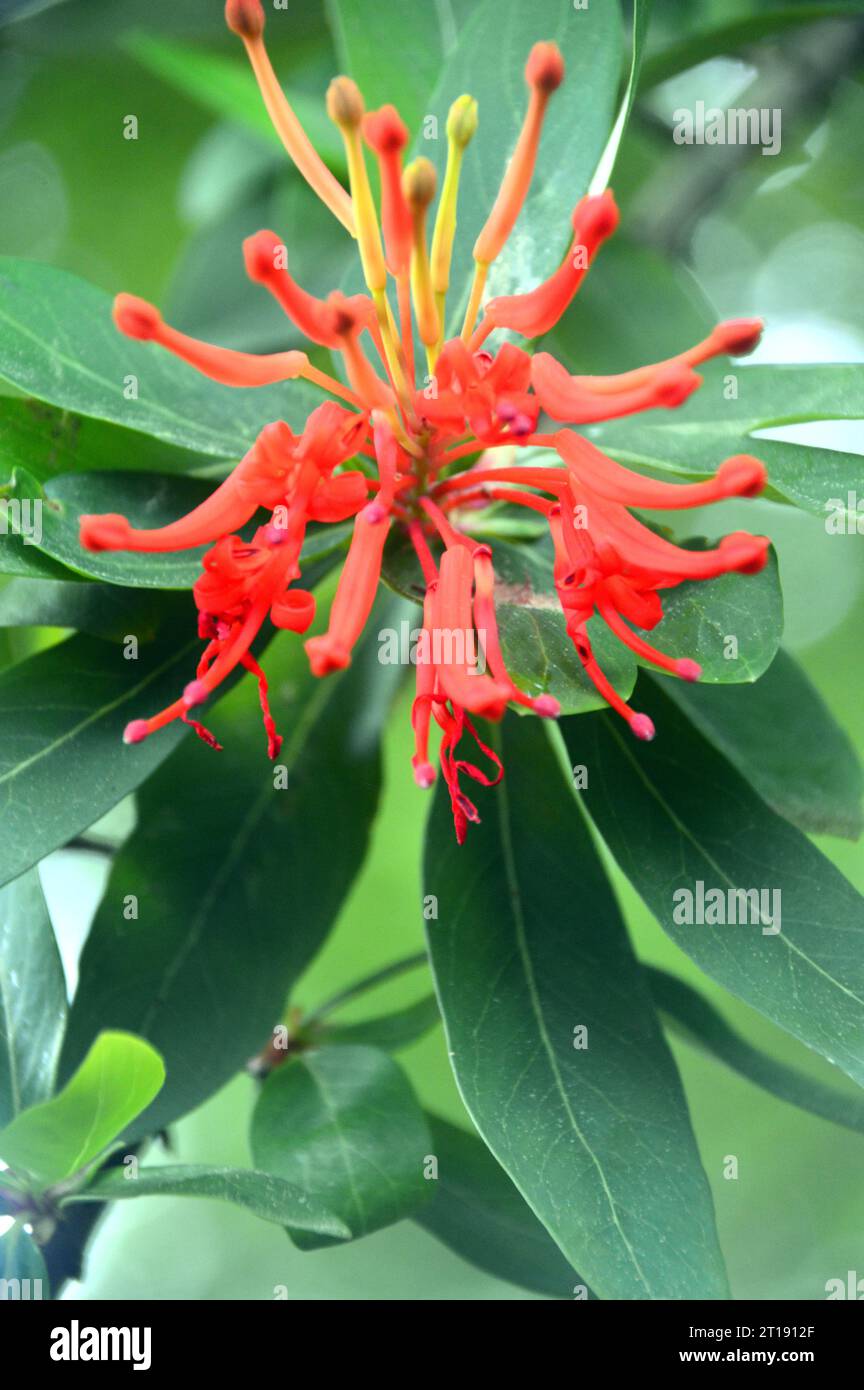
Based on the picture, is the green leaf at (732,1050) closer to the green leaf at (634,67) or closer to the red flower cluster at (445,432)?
the red flower cluster at (445,432)

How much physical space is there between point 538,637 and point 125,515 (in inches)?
18.1

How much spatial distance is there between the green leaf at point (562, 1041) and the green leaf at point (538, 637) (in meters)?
0.18

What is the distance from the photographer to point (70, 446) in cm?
135

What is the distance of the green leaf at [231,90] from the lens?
2143 millimetres

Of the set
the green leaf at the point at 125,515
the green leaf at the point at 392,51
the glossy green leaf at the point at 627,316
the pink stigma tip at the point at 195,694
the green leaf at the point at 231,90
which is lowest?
the pink stigma tip at the point at 195,694

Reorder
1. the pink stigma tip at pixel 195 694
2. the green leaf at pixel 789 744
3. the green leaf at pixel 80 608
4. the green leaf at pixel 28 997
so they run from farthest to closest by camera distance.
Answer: the green leaf at pixel 789 744
the green leaf at pixel 28 997
the green leaf at pixel 80 608
the pink stigma tip at pixel 195 694

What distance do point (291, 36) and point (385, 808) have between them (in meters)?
1.58

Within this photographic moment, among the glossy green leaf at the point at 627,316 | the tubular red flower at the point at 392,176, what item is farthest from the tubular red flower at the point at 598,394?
the glossy green leaf at the point at 627,316

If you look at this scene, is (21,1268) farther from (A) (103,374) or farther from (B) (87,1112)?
(A) (103,374)

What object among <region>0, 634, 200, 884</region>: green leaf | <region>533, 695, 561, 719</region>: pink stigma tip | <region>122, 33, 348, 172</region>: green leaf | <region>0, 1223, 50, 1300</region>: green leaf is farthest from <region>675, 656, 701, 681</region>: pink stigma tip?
<region>122, 33, 348, 172</region>: green leaf

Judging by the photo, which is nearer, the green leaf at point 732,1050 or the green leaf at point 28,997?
the green leaf at point 28,997

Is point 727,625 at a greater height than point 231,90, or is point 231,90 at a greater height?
point 231,90

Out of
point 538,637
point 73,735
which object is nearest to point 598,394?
point 538,637
